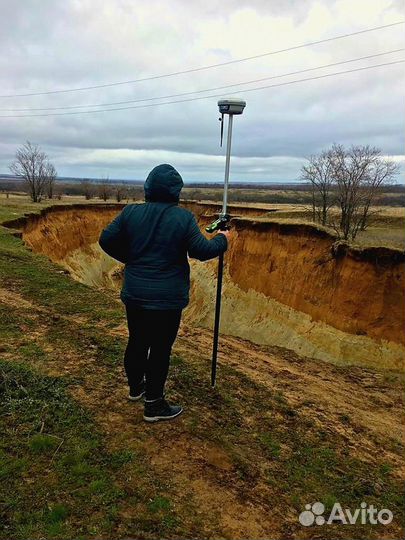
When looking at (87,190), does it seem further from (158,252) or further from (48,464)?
(48,464)

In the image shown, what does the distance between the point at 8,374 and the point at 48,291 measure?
18.3ft

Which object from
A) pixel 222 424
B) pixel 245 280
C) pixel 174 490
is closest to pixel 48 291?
pixel 222 424

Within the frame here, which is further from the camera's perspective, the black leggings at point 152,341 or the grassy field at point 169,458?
the black leggings at point 152,341

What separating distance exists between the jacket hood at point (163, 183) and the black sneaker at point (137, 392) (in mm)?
2197

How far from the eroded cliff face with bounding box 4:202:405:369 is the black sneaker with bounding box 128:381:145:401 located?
37.9ft

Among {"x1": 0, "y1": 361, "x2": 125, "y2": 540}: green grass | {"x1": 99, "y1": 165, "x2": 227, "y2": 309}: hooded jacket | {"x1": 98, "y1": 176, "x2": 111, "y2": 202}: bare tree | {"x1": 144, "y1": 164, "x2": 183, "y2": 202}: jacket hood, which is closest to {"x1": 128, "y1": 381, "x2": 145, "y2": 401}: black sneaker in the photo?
{"x1": 0, "y1": 361, "x2": 125, "y2": 540}: green grass

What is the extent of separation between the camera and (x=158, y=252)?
4.09m

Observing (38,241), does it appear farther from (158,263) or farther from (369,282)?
(158,263)

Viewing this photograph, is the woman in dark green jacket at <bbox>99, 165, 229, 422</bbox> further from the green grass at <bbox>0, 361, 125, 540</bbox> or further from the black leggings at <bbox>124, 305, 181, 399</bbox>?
the green grass at <bbox>0, 361, 125, 540</bbox>

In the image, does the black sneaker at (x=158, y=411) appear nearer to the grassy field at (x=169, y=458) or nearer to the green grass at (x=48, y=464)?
the grassy field at (x=169, y=458)

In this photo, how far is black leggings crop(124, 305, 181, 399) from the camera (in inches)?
165

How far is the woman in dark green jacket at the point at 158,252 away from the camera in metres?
4.09

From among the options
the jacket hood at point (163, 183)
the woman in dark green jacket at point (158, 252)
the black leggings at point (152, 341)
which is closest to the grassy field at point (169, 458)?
the black leggings at point (152, 341)

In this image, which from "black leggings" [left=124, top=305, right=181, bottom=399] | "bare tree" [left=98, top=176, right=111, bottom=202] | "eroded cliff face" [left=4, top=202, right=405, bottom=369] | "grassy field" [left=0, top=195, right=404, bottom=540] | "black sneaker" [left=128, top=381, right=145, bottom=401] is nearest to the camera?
"grassy field" [left=0, top=195, right=404, bottom=540]
